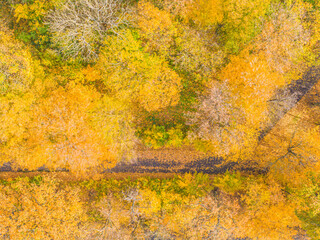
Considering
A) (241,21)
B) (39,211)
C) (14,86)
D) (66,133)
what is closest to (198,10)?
(241,21)

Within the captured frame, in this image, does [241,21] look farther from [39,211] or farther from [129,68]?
[39,211]

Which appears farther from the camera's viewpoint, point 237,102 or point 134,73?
point 237,102

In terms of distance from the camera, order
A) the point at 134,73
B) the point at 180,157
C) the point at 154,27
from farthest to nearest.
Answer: the point at 180,157 < the point at 134,73 < the point at 154,27

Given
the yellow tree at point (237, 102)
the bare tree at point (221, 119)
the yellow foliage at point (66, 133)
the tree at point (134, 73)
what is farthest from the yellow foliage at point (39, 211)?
the yellow tree at point (237, 102)

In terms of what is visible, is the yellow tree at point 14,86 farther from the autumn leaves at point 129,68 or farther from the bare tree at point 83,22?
the bare tree at point 83,22

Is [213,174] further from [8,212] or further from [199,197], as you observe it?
[8,212]

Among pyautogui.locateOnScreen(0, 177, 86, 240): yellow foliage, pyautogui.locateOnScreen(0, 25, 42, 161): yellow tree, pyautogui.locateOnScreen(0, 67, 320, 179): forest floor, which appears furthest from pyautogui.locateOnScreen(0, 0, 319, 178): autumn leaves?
pyautogui.locateOnScreen(0, 177, 86, 240): yellow foliage

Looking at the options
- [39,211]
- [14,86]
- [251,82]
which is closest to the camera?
[14,86]

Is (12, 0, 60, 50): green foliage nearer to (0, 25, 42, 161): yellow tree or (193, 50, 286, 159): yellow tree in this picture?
(0, 25, 42, 161): yellow tree

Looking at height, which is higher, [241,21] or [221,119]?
[241,21]
